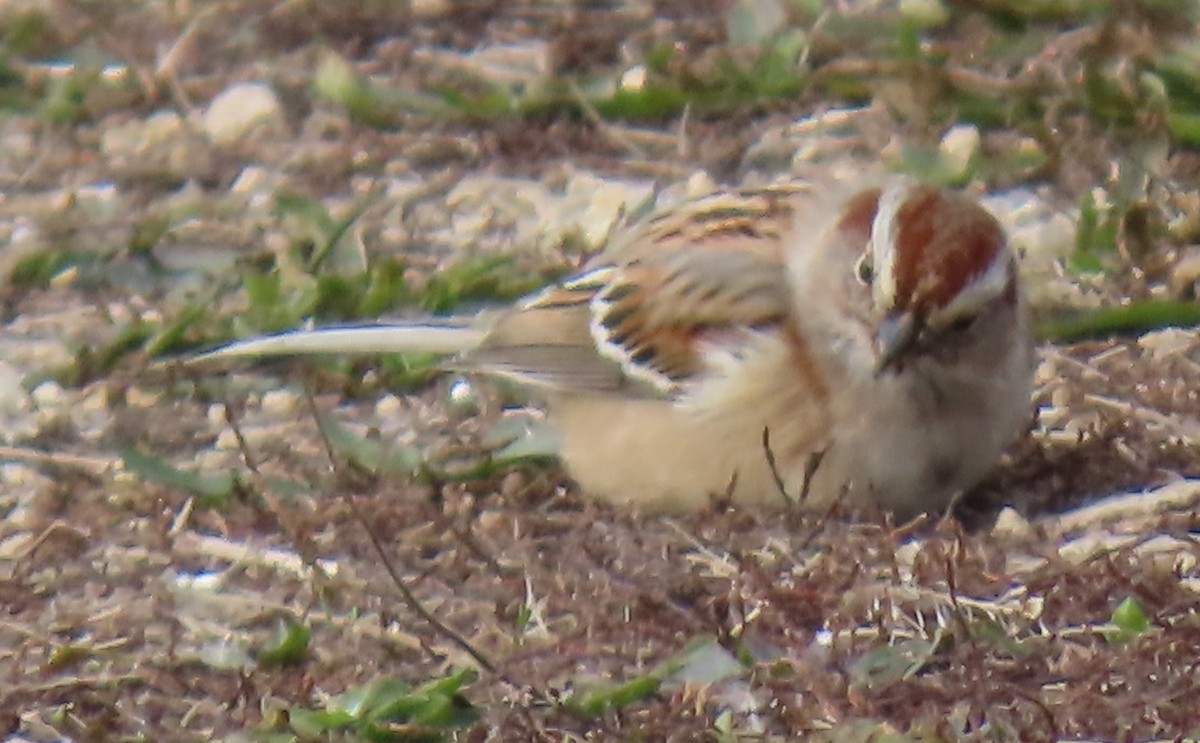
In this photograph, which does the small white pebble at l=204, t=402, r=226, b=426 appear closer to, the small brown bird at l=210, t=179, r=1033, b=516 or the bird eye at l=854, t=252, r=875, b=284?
the small brown bird at l=210, t=179, r=1033, b=516

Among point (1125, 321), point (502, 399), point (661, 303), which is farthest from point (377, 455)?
point (1125, 321)

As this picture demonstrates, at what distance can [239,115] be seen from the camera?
624 centimetres

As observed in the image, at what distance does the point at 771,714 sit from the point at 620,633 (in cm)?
40

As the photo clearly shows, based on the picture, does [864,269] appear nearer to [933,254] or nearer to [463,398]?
[933,254]

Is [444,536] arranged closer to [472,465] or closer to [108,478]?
[472,465]

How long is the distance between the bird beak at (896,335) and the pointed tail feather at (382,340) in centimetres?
108

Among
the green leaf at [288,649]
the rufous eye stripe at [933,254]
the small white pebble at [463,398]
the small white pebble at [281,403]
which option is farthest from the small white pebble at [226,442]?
the rufous eye stripe at [933,254]

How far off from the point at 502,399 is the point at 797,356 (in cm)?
97

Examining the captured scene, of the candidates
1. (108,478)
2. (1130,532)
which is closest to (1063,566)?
(1130,532)

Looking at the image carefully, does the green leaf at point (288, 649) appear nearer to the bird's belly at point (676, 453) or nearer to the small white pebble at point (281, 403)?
the bird's belly at point (676, 453)

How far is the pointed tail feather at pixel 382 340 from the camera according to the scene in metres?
4.84

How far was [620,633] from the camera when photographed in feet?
12.3

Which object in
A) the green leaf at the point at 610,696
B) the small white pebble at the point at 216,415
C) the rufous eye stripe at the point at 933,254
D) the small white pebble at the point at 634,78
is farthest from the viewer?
the small white pebble at the point at 634,78

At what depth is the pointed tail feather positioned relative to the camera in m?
4.84
